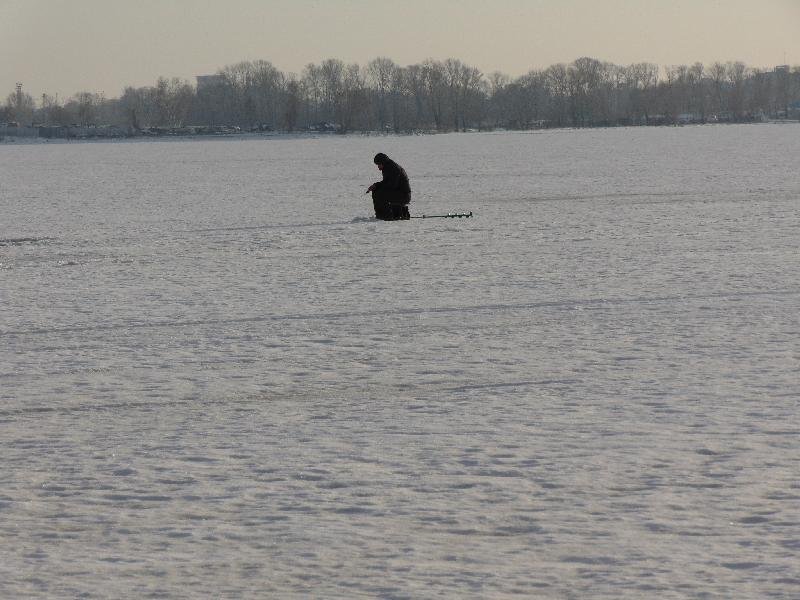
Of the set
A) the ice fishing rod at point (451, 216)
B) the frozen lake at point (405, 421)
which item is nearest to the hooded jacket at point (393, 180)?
the ice fishing rod at point (451, 216)

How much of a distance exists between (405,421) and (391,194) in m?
11.5

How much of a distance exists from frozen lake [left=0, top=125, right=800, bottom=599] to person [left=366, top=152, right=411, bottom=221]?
11.7ft

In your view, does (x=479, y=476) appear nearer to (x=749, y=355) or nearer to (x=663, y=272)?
(x=749, y=355)

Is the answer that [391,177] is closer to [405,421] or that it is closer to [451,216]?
[451,216]

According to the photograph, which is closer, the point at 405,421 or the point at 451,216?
the point at 405,421

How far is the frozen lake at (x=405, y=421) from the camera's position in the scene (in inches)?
150

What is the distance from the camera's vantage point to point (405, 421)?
5.63 meters

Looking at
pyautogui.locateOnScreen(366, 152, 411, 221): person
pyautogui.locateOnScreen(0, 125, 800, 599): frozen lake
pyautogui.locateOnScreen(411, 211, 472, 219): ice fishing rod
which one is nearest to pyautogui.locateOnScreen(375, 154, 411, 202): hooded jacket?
pyautogui.locateOnScreen(366, 152, 411, 221): person

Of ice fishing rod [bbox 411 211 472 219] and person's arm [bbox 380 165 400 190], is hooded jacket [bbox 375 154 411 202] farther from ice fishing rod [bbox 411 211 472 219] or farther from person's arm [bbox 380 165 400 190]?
ice fishing rod [bbox 411 211 472 219]

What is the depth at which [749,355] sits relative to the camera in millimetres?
6957

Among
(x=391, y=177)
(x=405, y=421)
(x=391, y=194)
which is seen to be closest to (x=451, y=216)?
(x=391, y=194)

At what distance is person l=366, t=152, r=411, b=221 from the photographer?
16.8 m

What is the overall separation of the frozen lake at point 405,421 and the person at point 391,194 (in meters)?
3.55

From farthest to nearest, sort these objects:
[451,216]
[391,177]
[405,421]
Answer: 1. [451,216]
2. [391,177]
3. [405,421]
